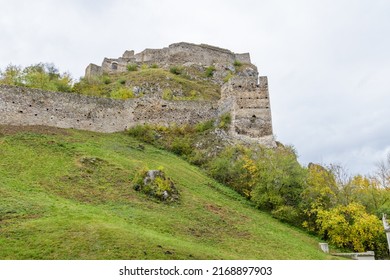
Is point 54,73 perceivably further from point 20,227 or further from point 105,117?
point 20,227

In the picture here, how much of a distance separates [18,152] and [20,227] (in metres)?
10.9

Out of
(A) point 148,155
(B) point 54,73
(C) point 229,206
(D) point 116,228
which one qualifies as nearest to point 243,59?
(B) point 54,73

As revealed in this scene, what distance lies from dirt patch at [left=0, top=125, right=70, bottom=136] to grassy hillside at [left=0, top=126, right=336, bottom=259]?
12 cm

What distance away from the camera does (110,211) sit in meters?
19.4

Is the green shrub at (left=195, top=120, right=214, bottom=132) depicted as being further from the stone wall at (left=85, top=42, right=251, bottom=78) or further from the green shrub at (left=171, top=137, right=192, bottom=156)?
the stone wall at (left=85, top=42, right=251, bottom=78)

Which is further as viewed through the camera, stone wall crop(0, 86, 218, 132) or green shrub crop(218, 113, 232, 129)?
green shrub crop(218, 113, 232, 129)

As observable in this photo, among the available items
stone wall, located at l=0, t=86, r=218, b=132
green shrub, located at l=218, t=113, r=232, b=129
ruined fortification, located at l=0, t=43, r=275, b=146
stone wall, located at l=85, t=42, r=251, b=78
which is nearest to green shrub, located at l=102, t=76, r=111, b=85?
stone wall, located at l=85, t=42, r=251, b=78

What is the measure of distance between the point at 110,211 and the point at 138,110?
735 inches

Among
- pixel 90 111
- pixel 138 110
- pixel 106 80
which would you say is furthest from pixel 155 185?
pixel 106 80

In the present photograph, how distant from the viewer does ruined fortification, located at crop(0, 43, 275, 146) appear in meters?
31.0

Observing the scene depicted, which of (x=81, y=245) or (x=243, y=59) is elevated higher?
(x=243, y=59)

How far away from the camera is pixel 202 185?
28.2 meters

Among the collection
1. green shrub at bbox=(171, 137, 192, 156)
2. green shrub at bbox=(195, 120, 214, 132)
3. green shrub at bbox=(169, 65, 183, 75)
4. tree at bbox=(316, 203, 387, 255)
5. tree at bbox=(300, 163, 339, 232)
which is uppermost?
green shrub at bbox=(169, 65, 183, 75)

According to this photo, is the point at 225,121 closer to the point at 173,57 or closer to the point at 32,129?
the point at 32,129
